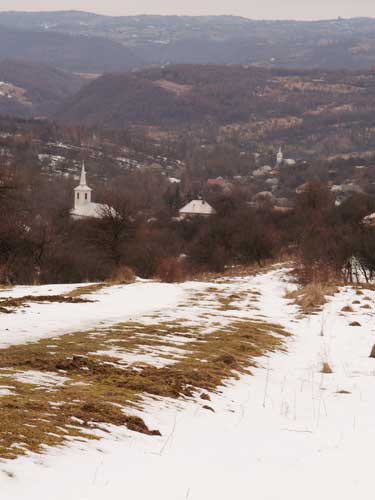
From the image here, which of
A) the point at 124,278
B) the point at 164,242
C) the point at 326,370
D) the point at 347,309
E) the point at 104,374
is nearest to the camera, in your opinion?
the point at 104,374

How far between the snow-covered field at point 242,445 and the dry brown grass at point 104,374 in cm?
22

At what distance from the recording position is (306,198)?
274ft

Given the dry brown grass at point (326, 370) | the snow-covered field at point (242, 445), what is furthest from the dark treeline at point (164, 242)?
the dry brown grass at point (326, 370)

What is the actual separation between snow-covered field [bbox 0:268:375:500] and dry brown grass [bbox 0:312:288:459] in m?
0.22

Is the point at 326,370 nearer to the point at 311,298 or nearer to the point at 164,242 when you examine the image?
the point at 311,298

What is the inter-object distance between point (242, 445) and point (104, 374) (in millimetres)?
2526

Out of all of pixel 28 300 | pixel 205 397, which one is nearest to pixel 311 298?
pixel 28 300

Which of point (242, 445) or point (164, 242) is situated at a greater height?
point (242, 445)

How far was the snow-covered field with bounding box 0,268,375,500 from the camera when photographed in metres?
4.90

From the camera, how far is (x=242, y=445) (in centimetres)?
643

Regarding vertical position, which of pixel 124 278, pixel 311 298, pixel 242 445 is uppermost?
pixel 242 445

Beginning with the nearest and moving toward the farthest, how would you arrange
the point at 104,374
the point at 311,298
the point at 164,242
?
the point at 104,374
the point at 311,298
the point at 164,242

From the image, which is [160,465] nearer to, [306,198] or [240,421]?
[240,421]

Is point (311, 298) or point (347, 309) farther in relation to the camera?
point (311, 298)
